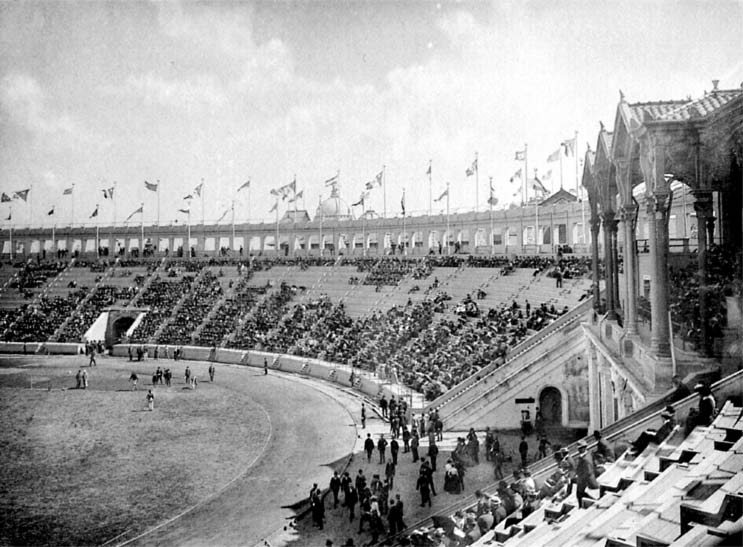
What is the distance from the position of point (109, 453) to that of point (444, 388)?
15312mm

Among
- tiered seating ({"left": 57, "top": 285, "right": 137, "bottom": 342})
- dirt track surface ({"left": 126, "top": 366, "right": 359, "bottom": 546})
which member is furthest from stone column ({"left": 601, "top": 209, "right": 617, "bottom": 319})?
tiered seating ({"left": 57, "top": 285, "right": 137, "bottom": 342})

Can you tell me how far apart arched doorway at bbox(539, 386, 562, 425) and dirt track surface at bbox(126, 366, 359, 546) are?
27.6 feet


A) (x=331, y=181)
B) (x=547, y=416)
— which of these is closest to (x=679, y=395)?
(x=547, y=416)

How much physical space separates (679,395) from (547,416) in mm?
14036

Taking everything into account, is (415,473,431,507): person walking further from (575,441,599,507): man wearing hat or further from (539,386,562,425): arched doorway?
(539,386,562,425): arched doorway

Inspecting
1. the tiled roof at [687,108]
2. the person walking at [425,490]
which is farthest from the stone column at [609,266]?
the person walking at [425,490]

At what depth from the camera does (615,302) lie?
22.3 meters

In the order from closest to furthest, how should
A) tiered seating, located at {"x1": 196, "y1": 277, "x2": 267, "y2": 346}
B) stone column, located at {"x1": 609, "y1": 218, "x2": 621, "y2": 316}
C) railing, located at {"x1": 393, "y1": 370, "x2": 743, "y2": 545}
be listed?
railing, located at {"x1": 393, "y1": 370, "x2": 743, "y2": 545} < stone column, located at {"x1": 609, "y1": 218, "x2": 621, "y2": 316} < tiered seating, located at {"x1": 196, "y1": 277, "x2": 267, "y2": 346}

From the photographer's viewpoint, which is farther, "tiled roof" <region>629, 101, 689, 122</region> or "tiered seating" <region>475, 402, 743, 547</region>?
"tiled roof" <region>629, 101, 689, 122</region>

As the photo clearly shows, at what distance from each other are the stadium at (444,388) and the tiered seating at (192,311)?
24cm

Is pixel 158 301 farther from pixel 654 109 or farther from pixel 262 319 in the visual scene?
pixel 654 109

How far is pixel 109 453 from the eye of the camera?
25.7 meters

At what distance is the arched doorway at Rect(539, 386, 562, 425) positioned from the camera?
26.7 meters

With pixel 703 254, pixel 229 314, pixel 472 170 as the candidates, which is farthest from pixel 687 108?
pixel 229 314
